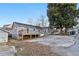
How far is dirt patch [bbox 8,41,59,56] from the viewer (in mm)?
2434

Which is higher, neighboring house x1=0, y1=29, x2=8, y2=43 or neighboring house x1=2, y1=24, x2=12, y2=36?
neighboring house x1=2, y1=24, x2=12, y2=36

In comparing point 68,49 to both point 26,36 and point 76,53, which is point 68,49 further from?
point 26,36

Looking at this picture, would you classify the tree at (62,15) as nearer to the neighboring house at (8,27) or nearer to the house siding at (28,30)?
the house siding at (28,30)

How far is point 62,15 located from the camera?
96.7 inches

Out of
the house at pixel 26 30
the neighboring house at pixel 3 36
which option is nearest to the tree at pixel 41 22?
the house at pixel 26 30

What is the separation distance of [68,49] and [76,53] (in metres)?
0.10

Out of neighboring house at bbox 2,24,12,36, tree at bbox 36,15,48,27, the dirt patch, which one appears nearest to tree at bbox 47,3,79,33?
tree at bbox 36,15,48,27

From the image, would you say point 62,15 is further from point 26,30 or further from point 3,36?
point 3,36

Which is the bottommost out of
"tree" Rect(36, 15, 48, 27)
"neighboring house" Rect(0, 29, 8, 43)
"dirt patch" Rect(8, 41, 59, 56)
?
"dirt patch" Rect(8, 41, 59, 56)

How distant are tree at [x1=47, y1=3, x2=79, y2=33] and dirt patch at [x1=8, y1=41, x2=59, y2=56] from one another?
0.27m

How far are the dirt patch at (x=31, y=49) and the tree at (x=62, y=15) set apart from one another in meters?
0.27

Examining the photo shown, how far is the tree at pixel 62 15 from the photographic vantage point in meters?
2.43

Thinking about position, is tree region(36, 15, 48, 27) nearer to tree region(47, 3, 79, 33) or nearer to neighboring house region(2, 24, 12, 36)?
tree region(47, 3, 79, 33)

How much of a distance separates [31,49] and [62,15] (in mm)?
504
